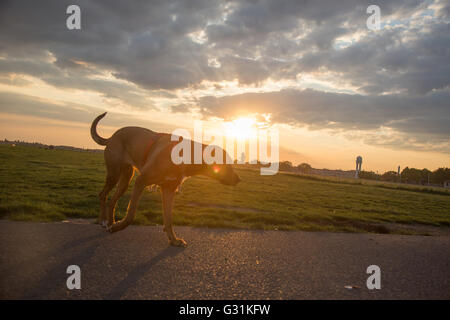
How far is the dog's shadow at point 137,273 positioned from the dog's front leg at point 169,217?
8.9 inches

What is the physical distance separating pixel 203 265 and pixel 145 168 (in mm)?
2339

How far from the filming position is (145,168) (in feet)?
18.4

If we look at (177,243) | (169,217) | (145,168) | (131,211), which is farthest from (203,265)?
(145,168)

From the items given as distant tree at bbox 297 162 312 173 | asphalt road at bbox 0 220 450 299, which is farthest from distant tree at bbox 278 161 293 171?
asphalt road at bbox 0 220 450 299

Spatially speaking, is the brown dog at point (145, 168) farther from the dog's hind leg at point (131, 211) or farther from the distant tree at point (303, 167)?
the distant tree at point (303, 167)

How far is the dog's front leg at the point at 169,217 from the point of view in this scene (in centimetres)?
530

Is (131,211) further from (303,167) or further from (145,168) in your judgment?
(303,167)

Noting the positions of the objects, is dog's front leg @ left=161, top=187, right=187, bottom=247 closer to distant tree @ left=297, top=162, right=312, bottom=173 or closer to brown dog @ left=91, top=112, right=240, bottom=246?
brown dog @ left=91, top=112, right=240, bottom=246

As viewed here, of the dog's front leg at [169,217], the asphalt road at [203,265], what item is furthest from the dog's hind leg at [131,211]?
the dog's front leg at [169,217]

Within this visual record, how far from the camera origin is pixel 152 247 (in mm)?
5031

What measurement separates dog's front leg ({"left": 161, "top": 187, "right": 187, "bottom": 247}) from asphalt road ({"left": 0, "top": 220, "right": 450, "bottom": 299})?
16cm

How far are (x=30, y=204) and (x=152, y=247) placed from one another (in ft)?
16.0

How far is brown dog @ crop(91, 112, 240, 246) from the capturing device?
5.49m
